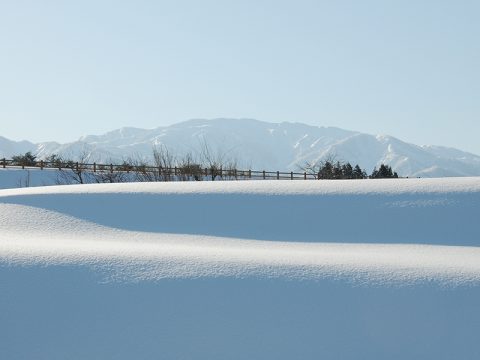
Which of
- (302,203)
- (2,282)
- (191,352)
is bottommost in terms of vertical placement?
(191,352)

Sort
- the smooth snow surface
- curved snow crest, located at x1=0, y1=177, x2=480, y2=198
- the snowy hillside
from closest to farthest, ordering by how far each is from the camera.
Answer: the snowy hillside
the smooth snow surface
curved snow crest, located at x1=0, y1=177, x2=480, y2=198

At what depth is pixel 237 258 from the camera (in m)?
5.68

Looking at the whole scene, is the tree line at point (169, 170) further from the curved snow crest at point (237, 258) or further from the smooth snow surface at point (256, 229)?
the curved snow crest at point (237, 258)

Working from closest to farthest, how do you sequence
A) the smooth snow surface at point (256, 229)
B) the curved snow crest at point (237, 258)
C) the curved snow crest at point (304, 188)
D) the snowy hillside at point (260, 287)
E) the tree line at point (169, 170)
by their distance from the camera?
the snowy hillside at point (260, 287), the curved snow crest at point (237, 258), the smooth snow surface at point (256, 229), the curved snow crest at point (304, 188), the tree line at point (169, 170)

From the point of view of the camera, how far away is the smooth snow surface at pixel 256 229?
5445mm

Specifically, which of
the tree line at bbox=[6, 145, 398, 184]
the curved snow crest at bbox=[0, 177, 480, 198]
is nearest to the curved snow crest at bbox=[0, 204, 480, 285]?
the curved snow crest at bbox=[0, 177, 480, 198]

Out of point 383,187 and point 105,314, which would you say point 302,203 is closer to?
point 383,187

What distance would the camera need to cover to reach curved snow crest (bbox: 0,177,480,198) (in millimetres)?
7934

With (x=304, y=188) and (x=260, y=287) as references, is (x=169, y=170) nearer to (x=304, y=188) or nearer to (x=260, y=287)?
(x=304, y=188)

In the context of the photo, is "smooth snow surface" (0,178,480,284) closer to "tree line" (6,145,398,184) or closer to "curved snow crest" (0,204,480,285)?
"curved snow crest" (0,204,480,285)

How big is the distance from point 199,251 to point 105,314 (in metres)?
1.27

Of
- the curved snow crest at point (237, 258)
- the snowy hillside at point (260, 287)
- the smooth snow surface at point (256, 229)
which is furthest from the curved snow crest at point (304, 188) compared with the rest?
the curved snow crest at point (237, 258)

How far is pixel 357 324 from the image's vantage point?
4711 millimetres

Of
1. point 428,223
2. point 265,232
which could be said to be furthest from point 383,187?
point 265,232
